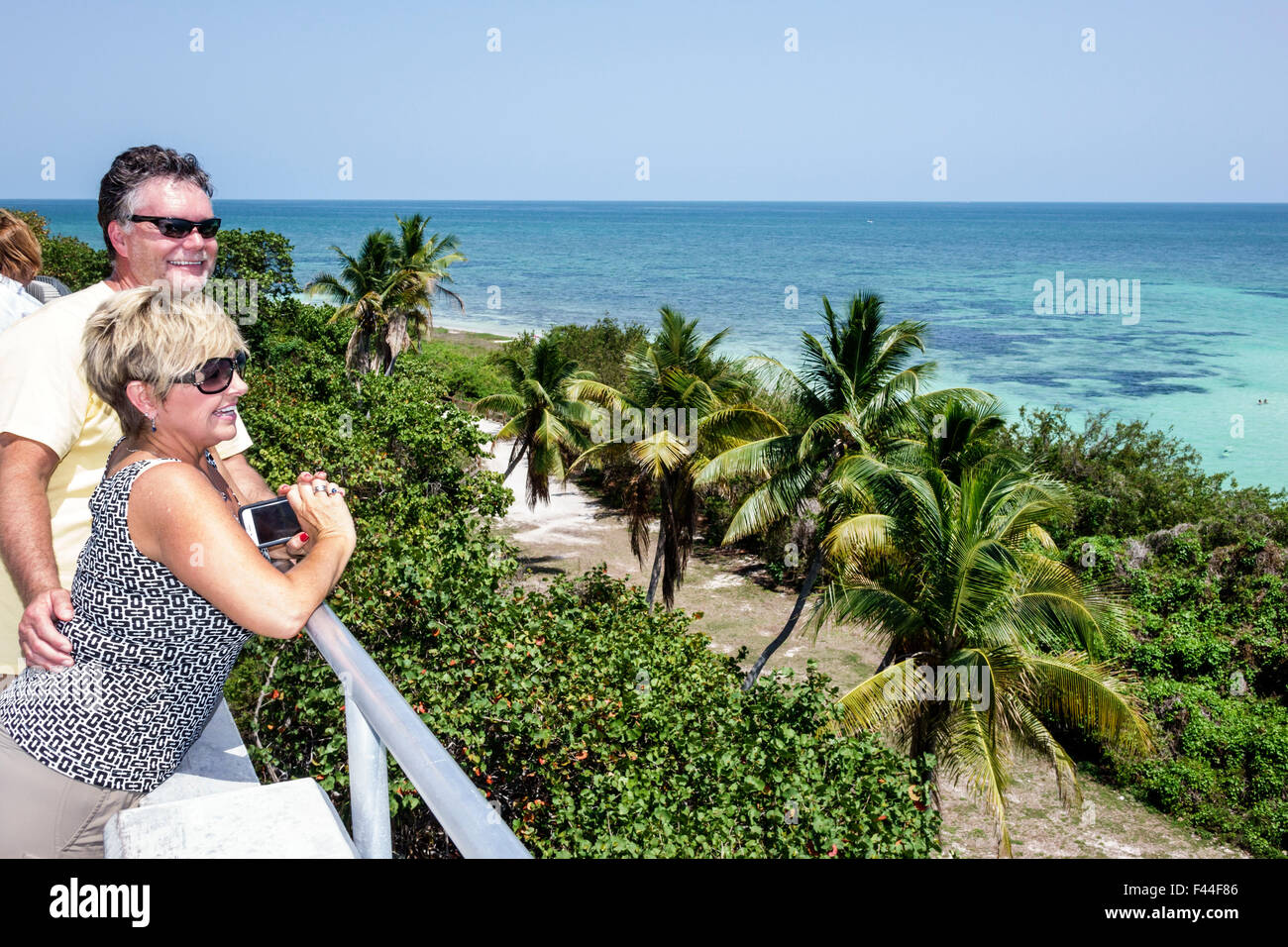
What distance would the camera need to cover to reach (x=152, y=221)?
345cm

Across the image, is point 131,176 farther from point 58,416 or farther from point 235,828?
point 235,828

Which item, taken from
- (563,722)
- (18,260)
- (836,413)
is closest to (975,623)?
(836,413)

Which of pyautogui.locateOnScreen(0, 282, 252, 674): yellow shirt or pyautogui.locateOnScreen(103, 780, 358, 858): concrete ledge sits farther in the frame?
pyautogui.locateOnScreen(0, 282, 252, 674): yellow shirt

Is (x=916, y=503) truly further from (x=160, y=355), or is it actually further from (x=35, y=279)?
(x=160, y=355)

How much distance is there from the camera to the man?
105 inches

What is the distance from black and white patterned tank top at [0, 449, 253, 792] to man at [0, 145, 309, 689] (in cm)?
9

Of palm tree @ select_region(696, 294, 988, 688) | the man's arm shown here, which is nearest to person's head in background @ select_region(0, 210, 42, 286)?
the man's arm

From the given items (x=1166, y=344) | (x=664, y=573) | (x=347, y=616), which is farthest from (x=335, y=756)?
(x=1166, y=344)

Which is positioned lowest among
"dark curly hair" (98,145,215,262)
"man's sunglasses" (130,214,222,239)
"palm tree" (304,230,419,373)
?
"man's sunglasses" (130,214,222,239)

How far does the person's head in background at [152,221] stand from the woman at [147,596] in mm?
972

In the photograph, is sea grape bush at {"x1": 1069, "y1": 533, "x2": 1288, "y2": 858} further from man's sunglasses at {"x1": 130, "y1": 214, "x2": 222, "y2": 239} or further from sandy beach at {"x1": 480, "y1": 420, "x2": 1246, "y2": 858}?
man's sunglasses at {"x1": 130, "y1": 214, "x2": 222, "y2": 239}

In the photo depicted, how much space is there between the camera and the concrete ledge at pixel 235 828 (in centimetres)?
252

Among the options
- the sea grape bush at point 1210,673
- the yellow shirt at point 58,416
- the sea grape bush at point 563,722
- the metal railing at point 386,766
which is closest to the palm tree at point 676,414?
the sea grape bush at point 1210,673
